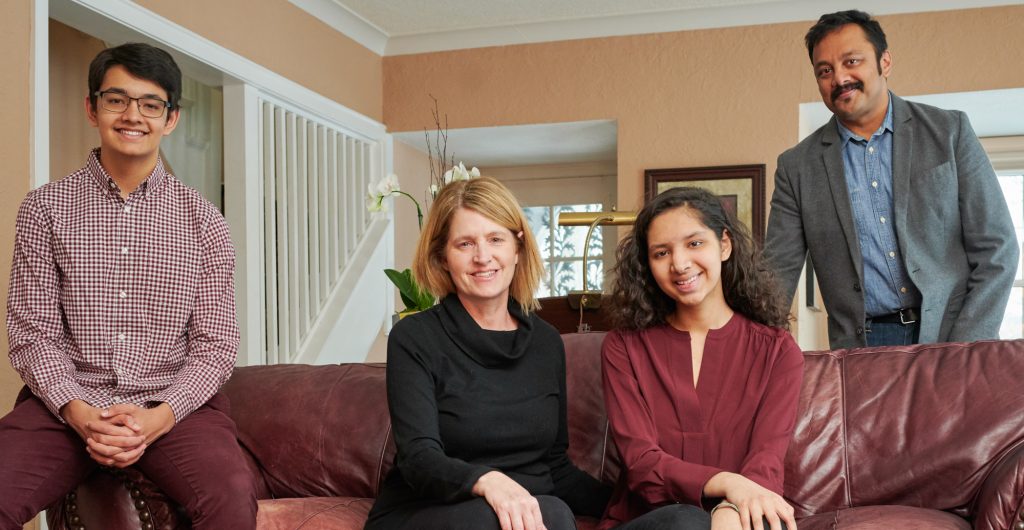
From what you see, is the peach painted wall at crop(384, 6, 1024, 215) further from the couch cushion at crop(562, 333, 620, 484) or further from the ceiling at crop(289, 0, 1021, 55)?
the couch cushion at crop(562, 333, 620, 484)

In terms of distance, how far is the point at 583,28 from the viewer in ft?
17.5

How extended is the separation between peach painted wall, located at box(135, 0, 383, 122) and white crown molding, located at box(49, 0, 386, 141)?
0.15 feet

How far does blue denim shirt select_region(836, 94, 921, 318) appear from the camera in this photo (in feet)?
7.94

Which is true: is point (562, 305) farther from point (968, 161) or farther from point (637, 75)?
point (637, 75)

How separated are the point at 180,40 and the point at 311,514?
2.40 metres

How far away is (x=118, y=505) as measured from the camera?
2.01m

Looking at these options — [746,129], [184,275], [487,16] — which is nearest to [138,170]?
[184,275]

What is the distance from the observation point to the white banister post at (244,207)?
4.25 meters

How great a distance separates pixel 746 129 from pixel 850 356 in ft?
10.1

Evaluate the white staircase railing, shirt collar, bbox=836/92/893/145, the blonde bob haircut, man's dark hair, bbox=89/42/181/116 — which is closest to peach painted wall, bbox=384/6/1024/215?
the white staircase railing

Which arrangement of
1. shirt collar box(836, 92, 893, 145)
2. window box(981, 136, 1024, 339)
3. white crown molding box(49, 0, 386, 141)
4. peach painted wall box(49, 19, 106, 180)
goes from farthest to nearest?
window box(981, 136, 1024, 339) → peach painted wall box(49, 19, 106, 180) → white crown molding box(49, 0, 386, 141) → shirt collar box(836, 92, 893, 145)

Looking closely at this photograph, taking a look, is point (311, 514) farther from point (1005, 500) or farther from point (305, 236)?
point (305, 236)

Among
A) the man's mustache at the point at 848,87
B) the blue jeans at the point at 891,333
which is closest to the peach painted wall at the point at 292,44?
the man's mustache at the point at 848,87

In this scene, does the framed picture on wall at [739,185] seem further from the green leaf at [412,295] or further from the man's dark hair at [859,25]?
the man's dark hair at [859,25]
